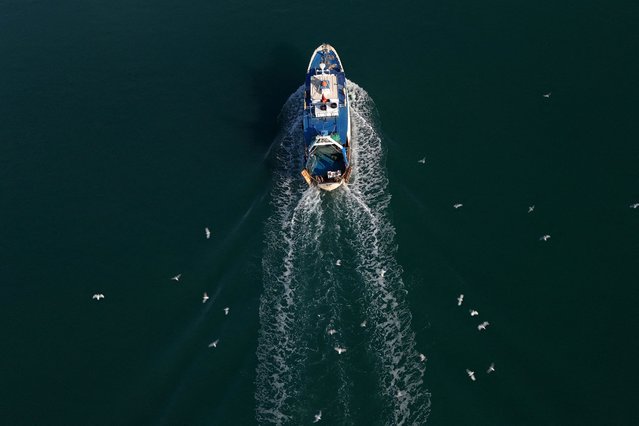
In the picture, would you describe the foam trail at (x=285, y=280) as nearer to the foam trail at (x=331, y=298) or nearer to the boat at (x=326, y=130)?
the foam trail at (x=331, y=298)

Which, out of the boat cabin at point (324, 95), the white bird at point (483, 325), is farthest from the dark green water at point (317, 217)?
the boat cabin at point (324, 95)

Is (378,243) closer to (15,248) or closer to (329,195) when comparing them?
(329,195)

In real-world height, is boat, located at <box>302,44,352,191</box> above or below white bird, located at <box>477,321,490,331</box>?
above

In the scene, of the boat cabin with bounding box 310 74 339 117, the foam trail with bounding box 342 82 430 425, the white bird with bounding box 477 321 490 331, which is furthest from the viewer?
the boat cabin with bounding box 310 74 339 117

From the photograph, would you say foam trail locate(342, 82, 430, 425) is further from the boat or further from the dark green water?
the boat

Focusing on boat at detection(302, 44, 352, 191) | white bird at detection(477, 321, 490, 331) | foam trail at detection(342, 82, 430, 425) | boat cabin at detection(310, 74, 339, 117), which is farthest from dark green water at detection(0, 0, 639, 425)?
boat cabin at detection(310, 74, 339, 117)
